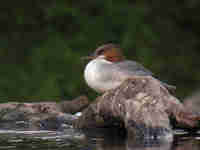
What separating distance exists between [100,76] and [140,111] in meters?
1.66

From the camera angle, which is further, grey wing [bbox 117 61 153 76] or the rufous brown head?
the rufous brown head

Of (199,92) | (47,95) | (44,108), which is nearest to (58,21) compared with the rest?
(47,95)

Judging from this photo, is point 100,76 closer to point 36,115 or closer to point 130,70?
point 130,70

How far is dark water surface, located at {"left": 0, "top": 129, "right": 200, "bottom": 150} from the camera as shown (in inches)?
229

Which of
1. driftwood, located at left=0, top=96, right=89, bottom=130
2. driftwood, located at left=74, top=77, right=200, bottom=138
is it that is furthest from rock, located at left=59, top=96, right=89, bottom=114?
driftwood, located at left=74, top=77, right=200, bottom=138

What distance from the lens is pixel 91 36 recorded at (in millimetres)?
12125

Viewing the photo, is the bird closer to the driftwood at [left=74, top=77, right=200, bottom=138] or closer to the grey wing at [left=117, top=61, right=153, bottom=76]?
the grey wing at [left=117, top=61, right=153, bottom=76]

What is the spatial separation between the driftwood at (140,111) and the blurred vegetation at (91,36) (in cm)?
477

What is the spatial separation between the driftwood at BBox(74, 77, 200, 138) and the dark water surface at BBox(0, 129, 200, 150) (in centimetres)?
14

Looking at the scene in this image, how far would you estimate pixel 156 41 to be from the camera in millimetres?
12242

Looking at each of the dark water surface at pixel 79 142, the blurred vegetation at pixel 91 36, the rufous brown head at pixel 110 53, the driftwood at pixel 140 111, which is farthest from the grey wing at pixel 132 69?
the blurred vegetation at pixel 91 36

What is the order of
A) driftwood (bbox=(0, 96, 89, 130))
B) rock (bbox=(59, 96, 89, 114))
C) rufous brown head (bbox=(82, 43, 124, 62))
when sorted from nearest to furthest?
driftwood (bbox=(0, 96, 89, 130)) < rock (bbox=(59, 96, 89, 114)) < rufous brown head (bbox=(82, 43, 124, 62))

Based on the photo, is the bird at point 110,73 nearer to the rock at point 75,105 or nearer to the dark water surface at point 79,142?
the rock at point 75,105

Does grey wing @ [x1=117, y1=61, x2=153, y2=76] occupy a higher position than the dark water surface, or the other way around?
grey wing @ [x1=117, y1=61, x2=153, y2=76]
